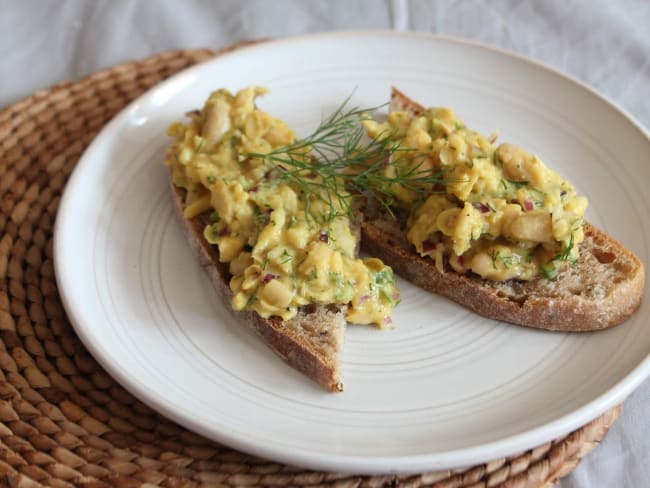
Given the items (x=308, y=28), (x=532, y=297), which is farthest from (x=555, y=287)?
(x=308, y=28)

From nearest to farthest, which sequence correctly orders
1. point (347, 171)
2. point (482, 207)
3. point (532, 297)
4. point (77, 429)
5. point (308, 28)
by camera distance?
point (77, 429)
point (482, 207)
point (532, 297)
point (347, 171)
point (308, 28)

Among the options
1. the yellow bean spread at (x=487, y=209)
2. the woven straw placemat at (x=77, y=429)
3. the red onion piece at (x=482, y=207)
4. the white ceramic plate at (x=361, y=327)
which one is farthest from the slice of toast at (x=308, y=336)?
the red onion piece at (x=482, y=207)

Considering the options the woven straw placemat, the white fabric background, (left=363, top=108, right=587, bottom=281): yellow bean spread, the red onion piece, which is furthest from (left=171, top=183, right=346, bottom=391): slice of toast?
the white fabric background

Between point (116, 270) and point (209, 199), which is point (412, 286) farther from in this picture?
point (116, 270)

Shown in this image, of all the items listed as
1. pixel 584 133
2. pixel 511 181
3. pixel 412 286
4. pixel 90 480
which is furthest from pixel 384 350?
pixel 584 133

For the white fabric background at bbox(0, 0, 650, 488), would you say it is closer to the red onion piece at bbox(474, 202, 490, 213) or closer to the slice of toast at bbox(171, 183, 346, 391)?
the red onion piece at bbox(474, 202, 490, 213)

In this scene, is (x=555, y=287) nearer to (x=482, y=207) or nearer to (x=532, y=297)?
(x=532, y=297)
